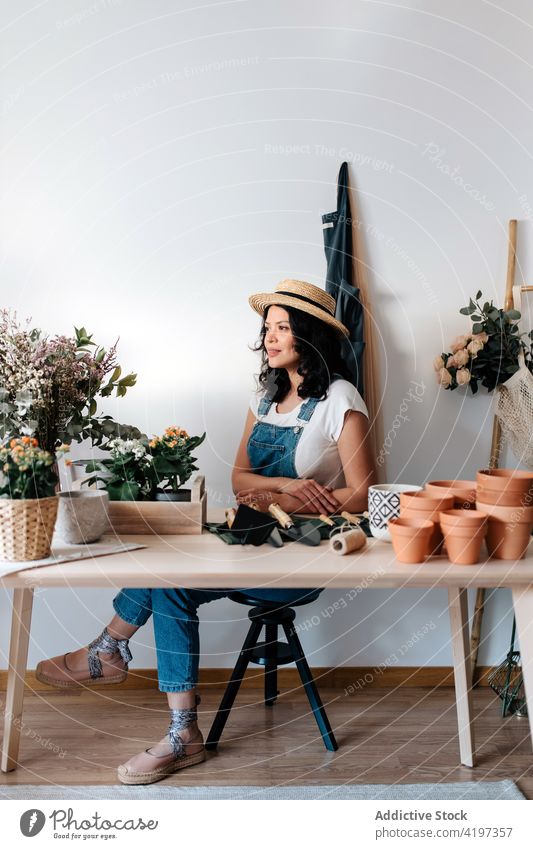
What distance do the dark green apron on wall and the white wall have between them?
0.06 metres

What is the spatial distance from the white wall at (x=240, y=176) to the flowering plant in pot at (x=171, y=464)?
81cm

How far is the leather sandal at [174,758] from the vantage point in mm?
1961

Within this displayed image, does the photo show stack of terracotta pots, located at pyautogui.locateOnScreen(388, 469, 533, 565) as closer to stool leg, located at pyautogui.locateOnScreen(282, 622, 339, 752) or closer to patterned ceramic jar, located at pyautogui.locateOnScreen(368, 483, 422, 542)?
patterned ceramic jar, located at pyautogui.locateOnScreen(368, 483, 422, 542)

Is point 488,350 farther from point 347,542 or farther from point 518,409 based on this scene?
point 347,542

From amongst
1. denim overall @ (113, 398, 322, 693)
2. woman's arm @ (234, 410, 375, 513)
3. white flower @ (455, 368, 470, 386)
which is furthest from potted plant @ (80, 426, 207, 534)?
white flower @ (455, 368, 470, 386)

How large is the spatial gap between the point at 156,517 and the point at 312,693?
0.82 meters

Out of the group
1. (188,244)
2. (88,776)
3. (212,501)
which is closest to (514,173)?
(188,244)

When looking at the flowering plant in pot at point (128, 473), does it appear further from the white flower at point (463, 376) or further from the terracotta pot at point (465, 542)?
the white flower at point (463, 376)

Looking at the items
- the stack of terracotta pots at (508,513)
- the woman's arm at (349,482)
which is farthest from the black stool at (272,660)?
the stack of terracotta pots at (508,513)

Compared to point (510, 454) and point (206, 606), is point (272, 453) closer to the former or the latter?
point (206, 606)

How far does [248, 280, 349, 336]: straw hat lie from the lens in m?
2.31

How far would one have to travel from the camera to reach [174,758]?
2016mm

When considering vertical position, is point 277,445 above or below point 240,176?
below

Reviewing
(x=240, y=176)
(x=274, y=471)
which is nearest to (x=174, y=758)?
(x=274, y=471)
